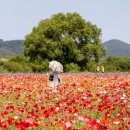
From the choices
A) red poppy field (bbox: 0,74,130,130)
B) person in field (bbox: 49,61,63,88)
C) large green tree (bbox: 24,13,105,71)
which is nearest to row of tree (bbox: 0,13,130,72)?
large green tree (bbox: 24,13,105,71)

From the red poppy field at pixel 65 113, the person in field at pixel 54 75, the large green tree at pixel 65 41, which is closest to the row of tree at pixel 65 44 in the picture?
the large green tree at pixel 65 41

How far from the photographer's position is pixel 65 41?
6134 centimetres

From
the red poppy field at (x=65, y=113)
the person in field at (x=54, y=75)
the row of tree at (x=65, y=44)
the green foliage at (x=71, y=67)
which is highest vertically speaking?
the row of tree at (x=65, y=44)

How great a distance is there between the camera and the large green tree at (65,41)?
6141 centimetres

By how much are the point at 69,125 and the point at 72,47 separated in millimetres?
54927

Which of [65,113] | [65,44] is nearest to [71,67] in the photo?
[65,44]

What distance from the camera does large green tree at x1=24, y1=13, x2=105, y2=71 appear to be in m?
61.4

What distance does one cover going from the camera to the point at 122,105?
33.6ft

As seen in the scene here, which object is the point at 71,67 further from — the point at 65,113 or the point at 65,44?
the point at 65,113

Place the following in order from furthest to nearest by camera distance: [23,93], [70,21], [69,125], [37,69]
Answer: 1. [70,21]
2. [37,69]
3. [23,93]
4. [69,125]

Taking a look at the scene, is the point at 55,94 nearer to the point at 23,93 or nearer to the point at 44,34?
the point at 23,93

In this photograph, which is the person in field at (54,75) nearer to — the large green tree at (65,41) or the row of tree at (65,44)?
the row of tree at (65,44)

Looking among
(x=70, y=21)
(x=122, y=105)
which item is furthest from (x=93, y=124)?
(x=70, y=21)

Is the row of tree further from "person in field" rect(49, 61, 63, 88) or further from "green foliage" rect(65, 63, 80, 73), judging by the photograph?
"person in field" rect(49, 61, 63, 88)
